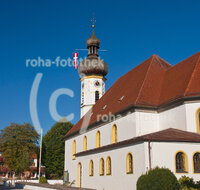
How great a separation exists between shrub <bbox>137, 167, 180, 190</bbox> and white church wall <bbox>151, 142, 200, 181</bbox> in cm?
332

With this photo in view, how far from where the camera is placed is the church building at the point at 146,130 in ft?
60.5

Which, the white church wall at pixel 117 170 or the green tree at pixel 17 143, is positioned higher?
the green tree at pixel 17 143

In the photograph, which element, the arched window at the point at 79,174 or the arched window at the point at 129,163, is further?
the arched window at the point at 79,174

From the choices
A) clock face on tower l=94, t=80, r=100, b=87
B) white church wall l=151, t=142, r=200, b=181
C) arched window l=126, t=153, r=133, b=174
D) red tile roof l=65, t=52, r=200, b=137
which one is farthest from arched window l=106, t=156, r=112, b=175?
clock face on tower l=94, t=80, r=100, b=87

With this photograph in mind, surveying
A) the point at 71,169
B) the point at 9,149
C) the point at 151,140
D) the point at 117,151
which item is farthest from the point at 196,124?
the point at 9,149

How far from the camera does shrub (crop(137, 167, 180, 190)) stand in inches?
557

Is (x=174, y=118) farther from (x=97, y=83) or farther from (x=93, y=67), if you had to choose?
(x=93, y=67)

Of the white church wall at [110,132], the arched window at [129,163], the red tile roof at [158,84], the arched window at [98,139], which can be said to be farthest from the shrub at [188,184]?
the arched window at [98,139]

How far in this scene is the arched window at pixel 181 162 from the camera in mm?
18266

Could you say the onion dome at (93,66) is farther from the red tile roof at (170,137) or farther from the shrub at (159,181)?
the shrub at (159,181)

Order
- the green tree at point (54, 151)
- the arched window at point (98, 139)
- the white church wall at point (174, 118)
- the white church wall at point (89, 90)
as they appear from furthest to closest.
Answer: the green tree at point (54, 151), the white church wall at point (89, 90), the arched window at point (98, 139), the white church wall at point (174, 118)

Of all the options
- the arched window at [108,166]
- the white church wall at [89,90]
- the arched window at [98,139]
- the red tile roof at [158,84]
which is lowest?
the arched window at [108,166]


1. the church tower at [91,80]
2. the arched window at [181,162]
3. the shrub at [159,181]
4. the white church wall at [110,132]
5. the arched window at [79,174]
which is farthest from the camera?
the church tower at [91,80]

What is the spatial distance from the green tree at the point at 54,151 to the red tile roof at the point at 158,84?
23203 millimetres
